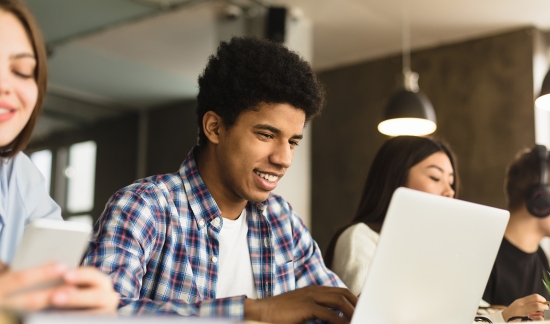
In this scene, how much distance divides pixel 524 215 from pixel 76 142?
518cm

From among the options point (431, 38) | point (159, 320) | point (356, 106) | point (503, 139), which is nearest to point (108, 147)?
point (356, 106)

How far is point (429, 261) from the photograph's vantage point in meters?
1.19

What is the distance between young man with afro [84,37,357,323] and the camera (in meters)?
1.45

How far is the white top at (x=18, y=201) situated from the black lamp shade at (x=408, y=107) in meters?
2.66

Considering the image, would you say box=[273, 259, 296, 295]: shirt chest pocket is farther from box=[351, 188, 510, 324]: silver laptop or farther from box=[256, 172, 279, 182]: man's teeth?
box=[351, 188, 510, 324]: silver laptop

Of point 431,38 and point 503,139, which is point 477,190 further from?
point 431,38

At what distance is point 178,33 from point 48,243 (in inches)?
172

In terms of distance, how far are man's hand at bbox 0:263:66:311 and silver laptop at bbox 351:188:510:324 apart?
0.54 meters

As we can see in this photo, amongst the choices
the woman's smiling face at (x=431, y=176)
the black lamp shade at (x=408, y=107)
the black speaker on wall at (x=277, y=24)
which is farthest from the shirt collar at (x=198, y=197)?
the black speaker on wall at (x=277, y=24)

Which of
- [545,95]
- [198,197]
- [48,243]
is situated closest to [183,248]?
[198,197]

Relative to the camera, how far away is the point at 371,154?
561 centimetres

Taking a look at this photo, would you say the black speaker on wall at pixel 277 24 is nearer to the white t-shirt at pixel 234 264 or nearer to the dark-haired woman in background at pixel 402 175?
the dark-haired woman in background at pixel 402 175

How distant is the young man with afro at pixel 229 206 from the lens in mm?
1452

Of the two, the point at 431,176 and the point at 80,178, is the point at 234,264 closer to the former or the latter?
the point at 431,176
